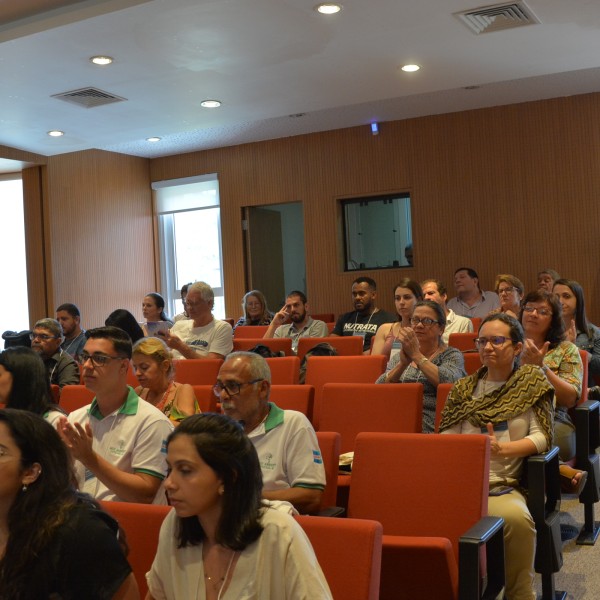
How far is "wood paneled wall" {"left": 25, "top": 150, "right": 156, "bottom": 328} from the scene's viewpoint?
10383mm

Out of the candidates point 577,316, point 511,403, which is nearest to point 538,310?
point 511,403

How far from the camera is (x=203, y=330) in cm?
640

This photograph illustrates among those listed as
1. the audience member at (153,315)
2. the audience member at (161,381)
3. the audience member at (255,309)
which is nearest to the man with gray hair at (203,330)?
the audience member at (153,315)

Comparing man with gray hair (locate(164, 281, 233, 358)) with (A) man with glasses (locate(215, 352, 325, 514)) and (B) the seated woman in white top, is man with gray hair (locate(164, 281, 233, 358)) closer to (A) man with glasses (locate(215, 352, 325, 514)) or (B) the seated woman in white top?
(A) man with glasses (locate(215, 352, 325, 514))

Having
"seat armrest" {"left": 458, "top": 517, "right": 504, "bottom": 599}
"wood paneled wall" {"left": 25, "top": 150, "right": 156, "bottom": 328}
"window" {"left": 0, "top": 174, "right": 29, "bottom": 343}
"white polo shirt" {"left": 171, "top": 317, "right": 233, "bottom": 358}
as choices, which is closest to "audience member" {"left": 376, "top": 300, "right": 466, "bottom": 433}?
"seat armrest" {"left": 458, "top": 517, "right": 504, "bottom": 599}

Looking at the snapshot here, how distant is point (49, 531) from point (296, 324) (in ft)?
17.0

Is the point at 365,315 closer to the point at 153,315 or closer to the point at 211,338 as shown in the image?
the point at 211,338

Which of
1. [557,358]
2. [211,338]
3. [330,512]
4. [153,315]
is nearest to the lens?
[330,512]

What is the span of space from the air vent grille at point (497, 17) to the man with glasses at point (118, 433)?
12.8 ft

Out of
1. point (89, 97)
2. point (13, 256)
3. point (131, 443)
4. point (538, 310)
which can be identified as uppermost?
point (89, 97)

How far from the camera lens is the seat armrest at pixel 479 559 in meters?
2.25

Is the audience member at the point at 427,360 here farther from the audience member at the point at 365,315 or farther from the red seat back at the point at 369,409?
the audience member at the point at 365,315

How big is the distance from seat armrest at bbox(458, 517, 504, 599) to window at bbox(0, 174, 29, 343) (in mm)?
9085

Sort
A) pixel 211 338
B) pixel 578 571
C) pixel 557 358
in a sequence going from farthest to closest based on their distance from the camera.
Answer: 1. pixel 211 338
2. pixel 557 358
3. pixel 578 571
